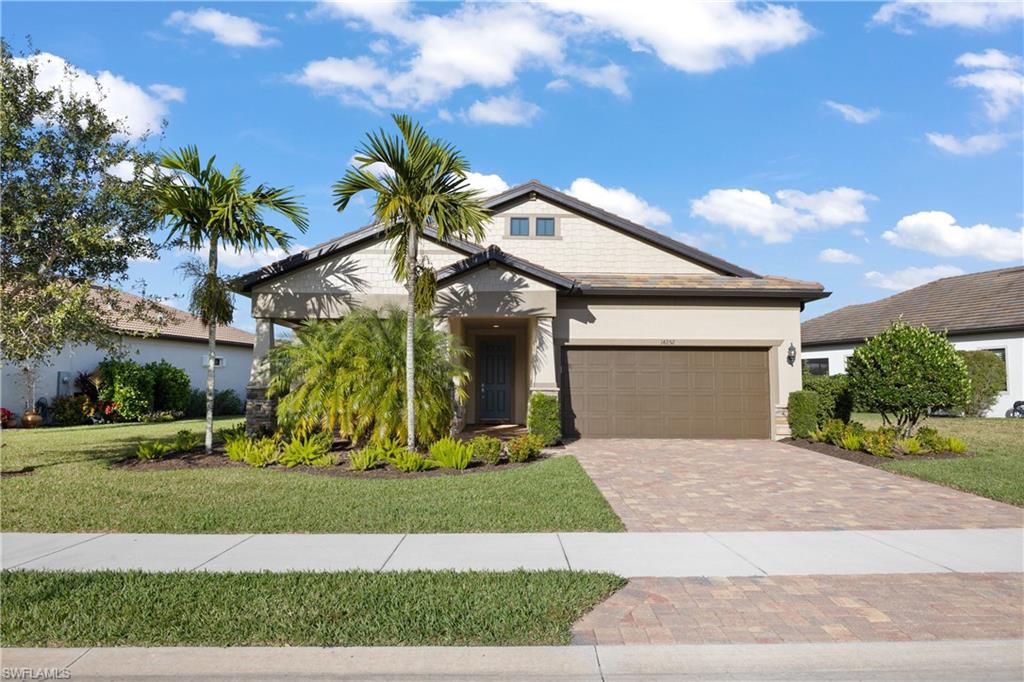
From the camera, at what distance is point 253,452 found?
460 inches

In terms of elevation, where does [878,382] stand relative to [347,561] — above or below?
above

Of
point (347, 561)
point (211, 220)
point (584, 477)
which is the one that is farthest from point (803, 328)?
point (347, 561)

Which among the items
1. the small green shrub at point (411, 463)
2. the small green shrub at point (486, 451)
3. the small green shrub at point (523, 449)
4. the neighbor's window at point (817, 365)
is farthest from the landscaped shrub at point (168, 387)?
the neighbor's window at point (817, 365)

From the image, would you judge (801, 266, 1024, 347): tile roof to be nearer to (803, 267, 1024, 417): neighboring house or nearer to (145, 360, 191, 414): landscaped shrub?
(803, 267, 1024, 417): neighboring house

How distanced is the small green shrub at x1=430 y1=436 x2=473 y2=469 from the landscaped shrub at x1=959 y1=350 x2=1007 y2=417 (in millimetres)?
19349

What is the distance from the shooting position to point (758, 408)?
53.5ft

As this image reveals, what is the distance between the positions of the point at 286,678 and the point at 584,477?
698 centimetres

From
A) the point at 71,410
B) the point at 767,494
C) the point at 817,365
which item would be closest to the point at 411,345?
the point at 767,494

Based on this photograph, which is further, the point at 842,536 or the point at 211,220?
the point at 211,220

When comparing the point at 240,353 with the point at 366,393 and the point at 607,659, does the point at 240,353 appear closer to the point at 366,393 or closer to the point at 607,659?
the point at 366,393

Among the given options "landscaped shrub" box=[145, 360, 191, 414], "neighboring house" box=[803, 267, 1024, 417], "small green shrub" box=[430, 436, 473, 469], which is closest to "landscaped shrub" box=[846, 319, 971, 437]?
"neighboring house" box=[803, 267, 1024, 417]

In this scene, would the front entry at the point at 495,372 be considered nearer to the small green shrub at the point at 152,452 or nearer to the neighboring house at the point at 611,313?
the neighboring house at the point at 611,313

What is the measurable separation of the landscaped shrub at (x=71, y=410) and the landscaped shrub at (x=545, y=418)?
16061 millimetres

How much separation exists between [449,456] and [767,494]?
17.1ft
